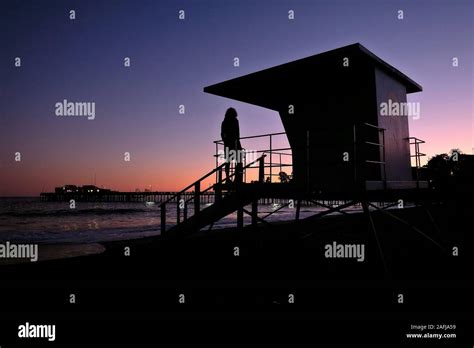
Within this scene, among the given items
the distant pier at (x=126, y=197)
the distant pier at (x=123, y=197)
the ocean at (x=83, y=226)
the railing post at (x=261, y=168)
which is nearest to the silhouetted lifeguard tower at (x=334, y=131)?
the railing post at (x=261, y=168)

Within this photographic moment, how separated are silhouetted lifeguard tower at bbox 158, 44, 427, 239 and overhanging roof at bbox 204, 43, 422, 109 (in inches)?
1.0

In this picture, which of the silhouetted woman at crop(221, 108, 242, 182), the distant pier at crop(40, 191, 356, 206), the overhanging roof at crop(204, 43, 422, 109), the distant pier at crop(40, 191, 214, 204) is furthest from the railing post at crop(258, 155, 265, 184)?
the distant pier at crop(40, 191, 214, 204)

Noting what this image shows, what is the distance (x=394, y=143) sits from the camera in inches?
392

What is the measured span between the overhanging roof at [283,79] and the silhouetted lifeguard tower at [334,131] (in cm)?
2

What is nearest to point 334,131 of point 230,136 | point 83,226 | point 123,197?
point 230,136

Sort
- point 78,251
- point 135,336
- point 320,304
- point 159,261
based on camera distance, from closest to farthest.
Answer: point 135,336 < point 320,304 < point 159,261 < point 78,251

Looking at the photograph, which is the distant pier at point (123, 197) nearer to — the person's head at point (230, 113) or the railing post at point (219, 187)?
the railing post at point (219, 187)

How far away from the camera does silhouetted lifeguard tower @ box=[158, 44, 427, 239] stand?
850cm

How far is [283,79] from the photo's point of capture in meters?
9.89

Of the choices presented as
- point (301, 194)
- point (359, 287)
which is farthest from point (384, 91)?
point (359, 287)

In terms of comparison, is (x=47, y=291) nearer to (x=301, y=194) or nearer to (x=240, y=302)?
(x=240, y=302)

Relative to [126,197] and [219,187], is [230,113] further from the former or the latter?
[126,197]

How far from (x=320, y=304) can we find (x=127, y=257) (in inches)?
270

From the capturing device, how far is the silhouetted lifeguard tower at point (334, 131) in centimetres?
850
